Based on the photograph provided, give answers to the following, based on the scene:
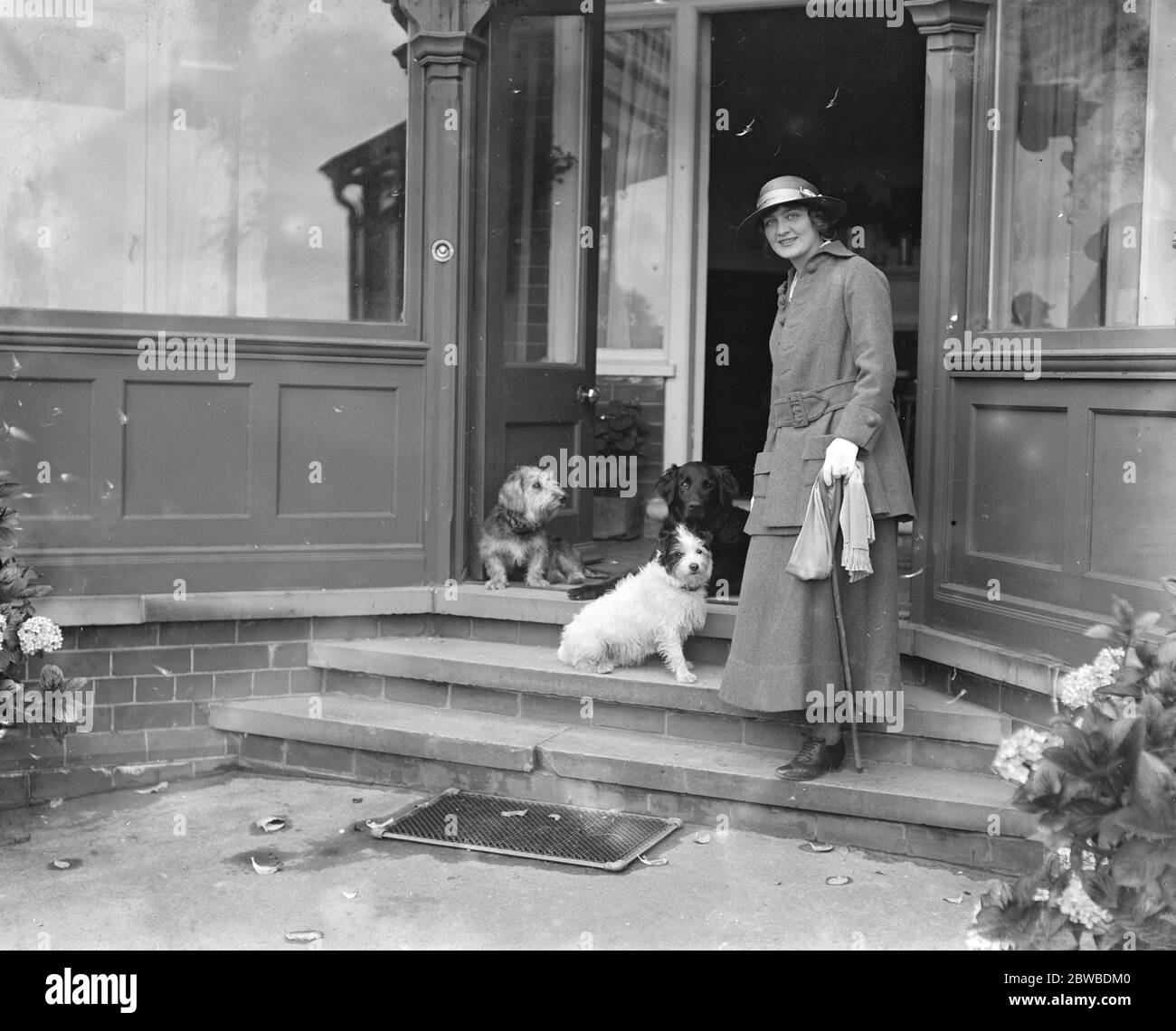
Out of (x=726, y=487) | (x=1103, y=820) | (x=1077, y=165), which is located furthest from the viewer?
(x=726, y=487)

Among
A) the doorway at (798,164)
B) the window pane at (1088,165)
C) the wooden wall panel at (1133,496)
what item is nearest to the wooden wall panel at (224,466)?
the window pane at (1088,165)

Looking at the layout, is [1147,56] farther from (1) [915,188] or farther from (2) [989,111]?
(1) [915,188]

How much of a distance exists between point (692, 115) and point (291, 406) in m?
3.71

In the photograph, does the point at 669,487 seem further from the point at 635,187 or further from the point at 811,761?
the point at 635,187

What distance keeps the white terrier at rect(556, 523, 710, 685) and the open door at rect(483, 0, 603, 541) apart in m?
1.18

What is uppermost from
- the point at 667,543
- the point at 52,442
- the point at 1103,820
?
the point at 52,442

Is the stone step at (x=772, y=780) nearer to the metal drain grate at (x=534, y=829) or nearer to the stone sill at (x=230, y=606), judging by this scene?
the metal drain grate at (x=534, y=829)

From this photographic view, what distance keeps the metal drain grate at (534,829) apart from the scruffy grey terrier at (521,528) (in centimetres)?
135

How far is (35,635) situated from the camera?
4941 mm

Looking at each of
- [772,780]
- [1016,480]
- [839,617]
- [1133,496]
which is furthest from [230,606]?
[1133,496]

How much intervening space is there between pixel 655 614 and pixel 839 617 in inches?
43.1

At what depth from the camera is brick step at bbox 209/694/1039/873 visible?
468 cm

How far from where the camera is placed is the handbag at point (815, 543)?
15.0ft
